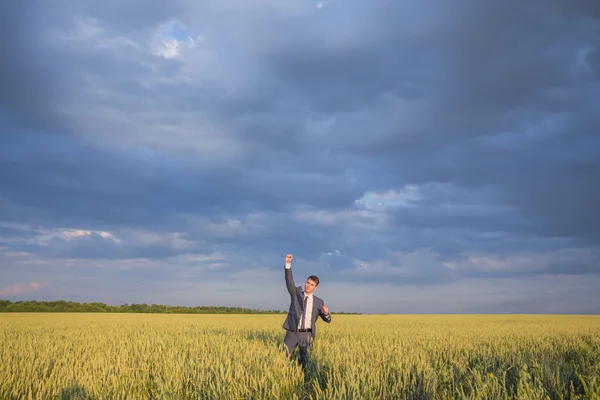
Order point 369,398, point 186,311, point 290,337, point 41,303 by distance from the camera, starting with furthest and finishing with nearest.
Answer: point 186,311 < point 41,303 < point 290,337 < point 369,398

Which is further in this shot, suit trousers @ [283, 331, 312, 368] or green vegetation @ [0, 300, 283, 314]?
green vegetation @ [0, 300, 283, 314]

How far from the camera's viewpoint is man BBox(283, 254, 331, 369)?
358 inches

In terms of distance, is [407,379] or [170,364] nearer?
[407,379]

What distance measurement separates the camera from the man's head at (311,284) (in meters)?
9.05

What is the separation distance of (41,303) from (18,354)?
68542 millimetres

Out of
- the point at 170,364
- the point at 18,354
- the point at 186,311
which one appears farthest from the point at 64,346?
the point at 186,311

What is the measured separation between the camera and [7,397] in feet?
→ 21.6

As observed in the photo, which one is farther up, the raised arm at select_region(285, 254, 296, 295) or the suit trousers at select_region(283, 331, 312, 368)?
the raised arm at select_region(285, 254, 296, 295)

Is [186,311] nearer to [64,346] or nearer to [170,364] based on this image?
Result: [64,346]

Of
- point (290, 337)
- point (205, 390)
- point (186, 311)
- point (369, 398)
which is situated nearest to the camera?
point (369, 398)

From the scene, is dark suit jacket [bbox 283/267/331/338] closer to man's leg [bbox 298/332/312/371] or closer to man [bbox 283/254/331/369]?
man [bbox 283/254/331/369]

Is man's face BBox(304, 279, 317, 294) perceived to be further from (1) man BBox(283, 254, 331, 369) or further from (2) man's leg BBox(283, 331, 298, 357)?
(2) man's leg BBox(283, 331, 298, 357)

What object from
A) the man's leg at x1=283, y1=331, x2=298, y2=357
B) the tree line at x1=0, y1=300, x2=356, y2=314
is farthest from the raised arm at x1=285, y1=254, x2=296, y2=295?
the tree line at x1=0, y1=300, x2=356, y2=314

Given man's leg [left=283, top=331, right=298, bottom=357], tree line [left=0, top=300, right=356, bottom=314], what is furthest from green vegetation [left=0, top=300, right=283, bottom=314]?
man's leg [left=283, top=331, right=298, bottom=357]
